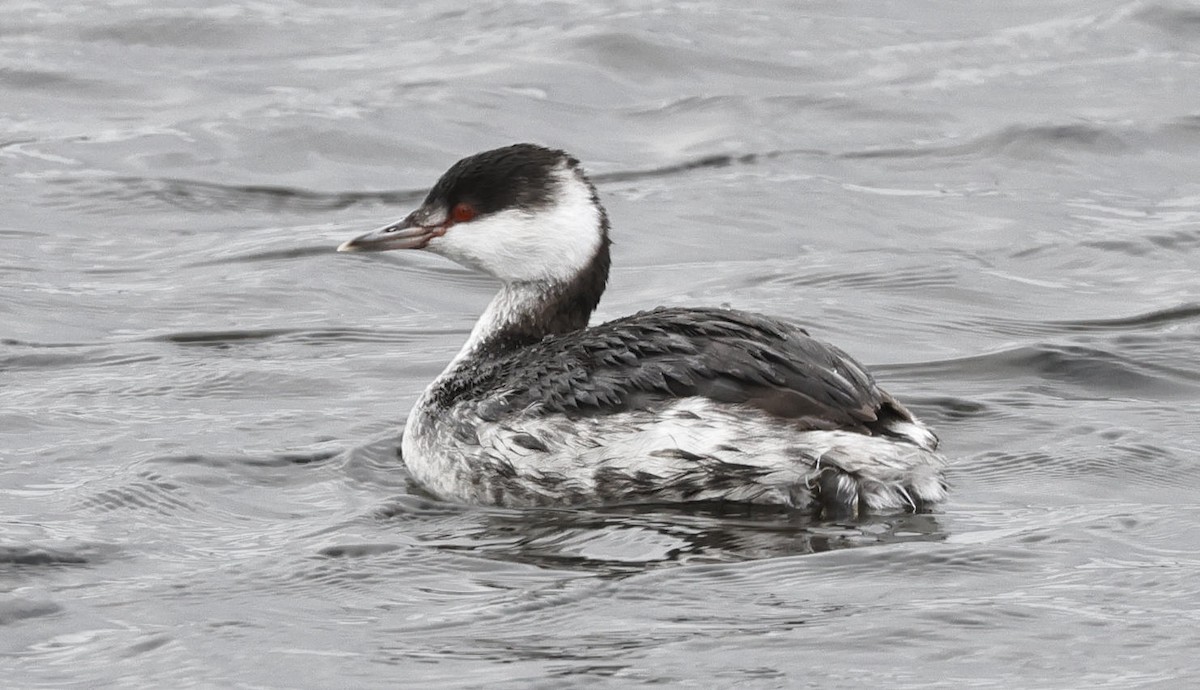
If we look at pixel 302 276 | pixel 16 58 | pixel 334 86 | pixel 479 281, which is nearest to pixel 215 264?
pixel 302 276

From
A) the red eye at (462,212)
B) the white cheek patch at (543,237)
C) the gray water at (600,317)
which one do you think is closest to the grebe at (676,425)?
the gray water at (600,317)

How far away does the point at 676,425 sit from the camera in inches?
246

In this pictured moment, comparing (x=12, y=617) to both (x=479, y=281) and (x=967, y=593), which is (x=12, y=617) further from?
(x=479, y=281)

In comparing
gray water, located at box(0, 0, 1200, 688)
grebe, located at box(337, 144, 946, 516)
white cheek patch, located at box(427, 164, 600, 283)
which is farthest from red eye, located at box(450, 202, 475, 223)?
gray water, located at box(0, 0, 1200, 688)

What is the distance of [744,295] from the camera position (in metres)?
9.42

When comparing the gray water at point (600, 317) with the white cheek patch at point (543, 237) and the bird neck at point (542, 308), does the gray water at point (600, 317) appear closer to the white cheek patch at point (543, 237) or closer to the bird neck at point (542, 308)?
the bird neck at point (542, 308)

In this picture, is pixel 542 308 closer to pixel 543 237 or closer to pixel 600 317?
pixel 543 237

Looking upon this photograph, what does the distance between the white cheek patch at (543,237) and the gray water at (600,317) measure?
0.76 meters

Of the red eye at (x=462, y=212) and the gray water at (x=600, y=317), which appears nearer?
the gray water at (x=600, y=317)

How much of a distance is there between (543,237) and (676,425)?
122 cm

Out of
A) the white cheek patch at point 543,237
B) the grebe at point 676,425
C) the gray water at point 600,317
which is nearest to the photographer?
the gray water at point 600,317

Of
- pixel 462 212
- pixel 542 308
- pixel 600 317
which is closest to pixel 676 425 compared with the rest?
pixel 542 308

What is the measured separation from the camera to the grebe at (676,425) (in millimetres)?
6207

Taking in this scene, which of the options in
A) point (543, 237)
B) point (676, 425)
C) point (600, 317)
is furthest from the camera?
point (600, 317)
